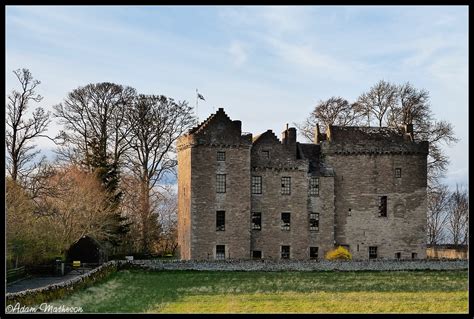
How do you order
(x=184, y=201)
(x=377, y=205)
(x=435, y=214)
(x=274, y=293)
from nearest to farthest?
A: (x=274, y=293) → (x=184, y=201) → (x=377, y=205) → (x=435, y=214)

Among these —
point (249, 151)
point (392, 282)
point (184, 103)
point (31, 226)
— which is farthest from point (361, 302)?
point (184, 103)

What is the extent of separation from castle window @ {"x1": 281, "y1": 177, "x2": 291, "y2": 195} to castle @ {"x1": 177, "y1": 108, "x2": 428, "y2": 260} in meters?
0.05

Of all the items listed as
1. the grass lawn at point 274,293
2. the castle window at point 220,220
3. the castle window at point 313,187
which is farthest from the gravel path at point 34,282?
the castle window at point 313,187

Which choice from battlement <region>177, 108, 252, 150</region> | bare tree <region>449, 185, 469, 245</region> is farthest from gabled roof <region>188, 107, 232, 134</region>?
bare tree <region>449, 185, 469, 245</region>

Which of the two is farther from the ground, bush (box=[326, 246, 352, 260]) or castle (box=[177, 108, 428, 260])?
castle (box=[177, 108, 428, 260])

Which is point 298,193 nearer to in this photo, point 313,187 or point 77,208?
point 313,187

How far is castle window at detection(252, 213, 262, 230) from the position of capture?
3506 centimetres

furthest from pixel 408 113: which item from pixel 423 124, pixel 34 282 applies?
pixel 34 282

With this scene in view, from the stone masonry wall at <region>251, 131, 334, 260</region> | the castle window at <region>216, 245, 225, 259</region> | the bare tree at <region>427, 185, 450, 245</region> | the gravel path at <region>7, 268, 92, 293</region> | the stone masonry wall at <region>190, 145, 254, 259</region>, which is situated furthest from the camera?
the bare tree at <region>427, 185, 450, 245</region>

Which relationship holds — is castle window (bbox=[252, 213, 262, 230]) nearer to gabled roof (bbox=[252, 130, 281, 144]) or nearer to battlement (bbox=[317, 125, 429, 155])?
gabled roof (bbox=[252, 130, 281, 144])

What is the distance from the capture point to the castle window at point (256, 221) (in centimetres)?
3506

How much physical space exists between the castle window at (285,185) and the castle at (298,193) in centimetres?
5

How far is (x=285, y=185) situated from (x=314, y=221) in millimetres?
2442

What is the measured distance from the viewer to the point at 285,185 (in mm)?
35375
